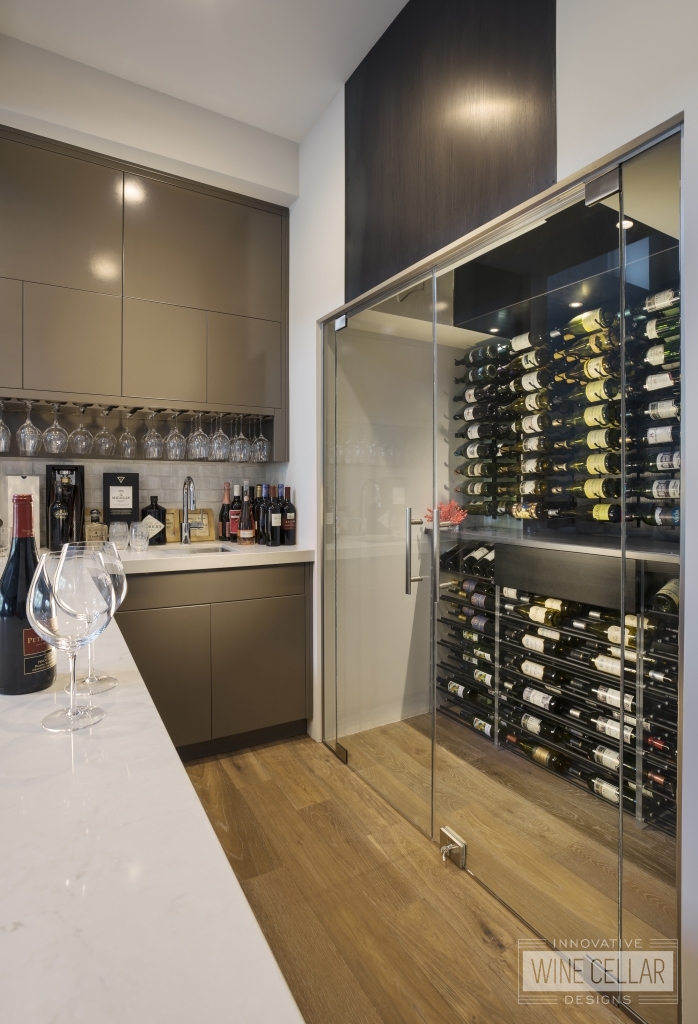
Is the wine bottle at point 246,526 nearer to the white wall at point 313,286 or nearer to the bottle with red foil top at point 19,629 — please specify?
the white wall at point 313,286

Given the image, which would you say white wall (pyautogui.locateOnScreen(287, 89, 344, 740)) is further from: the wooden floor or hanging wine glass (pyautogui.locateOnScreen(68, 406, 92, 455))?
hanging wine glass (pyautogui.locateOnScreen(68, 406, 92, 455))

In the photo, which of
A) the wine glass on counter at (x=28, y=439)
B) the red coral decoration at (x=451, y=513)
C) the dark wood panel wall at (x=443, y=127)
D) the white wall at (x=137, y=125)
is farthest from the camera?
the wine glass on counter at (x=28, y=439)

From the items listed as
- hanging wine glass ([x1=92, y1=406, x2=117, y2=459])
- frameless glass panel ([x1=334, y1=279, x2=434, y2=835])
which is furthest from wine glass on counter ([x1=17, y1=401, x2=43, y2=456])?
frameless glass panel ([x1=334, y1=279, x2=434, y2=835])

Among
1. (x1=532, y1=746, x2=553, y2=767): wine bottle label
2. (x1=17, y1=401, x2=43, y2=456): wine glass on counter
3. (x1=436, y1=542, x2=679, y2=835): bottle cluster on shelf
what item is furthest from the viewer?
(x1=17, y1=401, x2=43, y2=456): wine glass on counter

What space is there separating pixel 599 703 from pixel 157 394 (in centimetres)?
237

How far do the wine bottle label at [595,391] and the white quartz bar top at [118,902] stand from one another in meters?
1.33

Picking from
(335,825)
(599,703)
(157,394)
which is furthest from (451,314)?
(335,825)

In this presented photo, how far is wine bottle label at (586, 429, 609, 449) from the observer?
4.82ft

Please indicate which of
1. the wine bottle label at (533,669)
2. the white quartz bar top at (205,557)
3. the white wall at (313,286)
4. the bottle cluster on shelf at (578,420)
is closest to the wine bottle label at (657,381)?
the bottle cluster on shelf at (578,420)

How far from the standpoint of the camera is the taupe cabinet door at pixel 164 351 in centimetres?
277

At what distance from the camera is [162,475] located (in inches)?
125

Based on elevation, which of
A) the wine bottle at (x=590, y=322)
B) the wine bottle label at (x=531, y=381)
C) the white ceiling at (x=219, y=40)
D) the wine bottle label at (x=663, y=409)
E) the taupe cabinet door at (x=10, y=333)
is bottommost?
the wine bottle label at (x=663, y=409)

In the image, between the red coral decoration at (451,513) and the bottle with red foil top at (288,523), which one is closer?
the red coral decoration at (451,513)

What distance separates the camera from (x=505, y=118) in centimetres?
167
